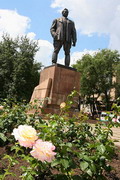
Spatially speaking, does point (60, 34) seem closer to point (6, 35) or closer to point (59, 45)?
point (59, 45)

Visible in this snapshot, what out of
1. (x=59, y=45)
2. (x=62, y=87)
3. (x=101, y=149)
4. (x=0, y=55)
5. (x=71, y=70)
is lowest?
(x=101, y=149)

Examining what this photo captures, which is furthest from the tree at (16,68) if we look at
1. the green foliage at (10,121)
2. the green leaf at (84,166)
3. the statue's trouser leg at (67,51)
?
the green leaf at (84,166)

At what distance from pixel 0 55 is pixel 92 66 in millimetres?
12501

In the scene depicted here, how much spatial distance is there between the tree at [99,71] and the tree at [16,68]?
8.43m

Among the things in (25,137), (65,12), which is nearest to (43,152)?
(25,137)

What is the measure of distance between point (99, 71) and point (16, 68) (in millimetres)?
12302

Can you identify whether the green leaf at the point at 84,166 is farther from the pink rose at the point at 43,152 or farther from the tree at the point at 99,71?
the tree at the point at 99,71

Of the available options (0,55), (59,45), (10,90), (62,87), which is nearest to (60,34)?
(59,45)

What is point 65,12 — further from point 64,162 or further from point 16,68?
point 16,68

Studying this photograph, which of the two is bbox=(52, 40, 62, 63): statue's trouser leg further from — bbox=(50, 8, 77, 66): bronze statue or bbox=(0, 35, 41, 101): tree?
bbox=(0, 35, 41, 101): tree

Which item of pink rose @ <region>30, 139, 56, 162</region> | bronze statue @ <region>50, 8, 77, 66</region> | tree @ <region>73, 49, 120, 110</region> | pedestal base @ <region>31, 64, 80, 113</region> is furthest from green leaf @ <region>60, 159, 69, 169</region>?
tree @ <region>73, 49, 120, 110</region>

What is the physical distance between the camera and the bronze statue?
9859 millimetres

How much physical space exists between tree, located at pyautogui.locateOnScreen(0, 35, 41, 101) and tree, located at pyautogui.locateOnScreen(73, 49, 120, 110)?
8.43 meters

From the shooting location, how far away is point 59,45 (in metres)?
10.1
